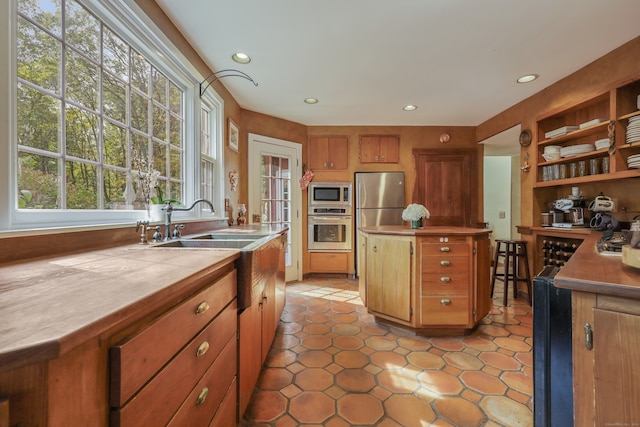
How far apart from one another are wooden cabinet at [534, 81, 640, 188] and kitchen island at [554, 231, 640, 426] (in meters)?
2.16

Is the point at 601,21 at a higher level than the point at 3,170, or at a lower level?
higher

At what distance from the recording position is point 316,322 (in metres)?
2.47

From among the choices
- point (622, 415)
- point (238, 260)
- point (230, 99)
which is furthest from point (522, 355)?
point (230, 99)

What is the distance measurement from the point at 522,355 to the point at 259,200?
3.17 metres

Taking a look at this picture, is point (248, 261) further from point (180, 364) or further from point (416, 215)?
point (416, 215)

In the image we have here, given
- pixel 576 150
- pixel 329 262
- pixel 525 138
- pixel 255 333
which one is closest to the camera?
pixel 255 333

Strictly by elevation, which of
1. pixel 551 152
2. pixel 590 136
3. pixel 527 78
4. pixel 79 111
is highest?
pixel 527 78

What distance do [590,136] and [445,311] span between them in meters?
2.36

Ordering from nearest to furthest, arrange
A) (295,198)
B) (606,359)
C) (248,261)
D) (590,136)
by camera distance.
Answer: (606,359), (248,261), (590,136), (295,198)

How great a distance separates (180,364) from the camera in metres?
0.75

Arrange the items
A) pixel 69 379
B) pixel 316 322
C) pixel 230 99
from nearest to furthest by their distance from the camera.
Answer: pixel 69 379 → pixel 316 322 → pixel 230 99

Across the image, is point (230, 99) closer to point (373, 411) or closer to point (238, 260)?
point (238, 260)

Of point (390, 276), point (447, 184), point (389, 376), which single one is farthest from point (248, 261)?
point (447, 184)

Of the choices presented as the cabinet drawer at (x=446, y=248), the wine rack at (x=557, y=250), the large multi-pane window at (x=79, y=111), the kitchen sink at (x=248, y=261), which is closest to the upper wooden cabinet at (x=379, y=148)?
the wine rack at (x=557, y=250)
